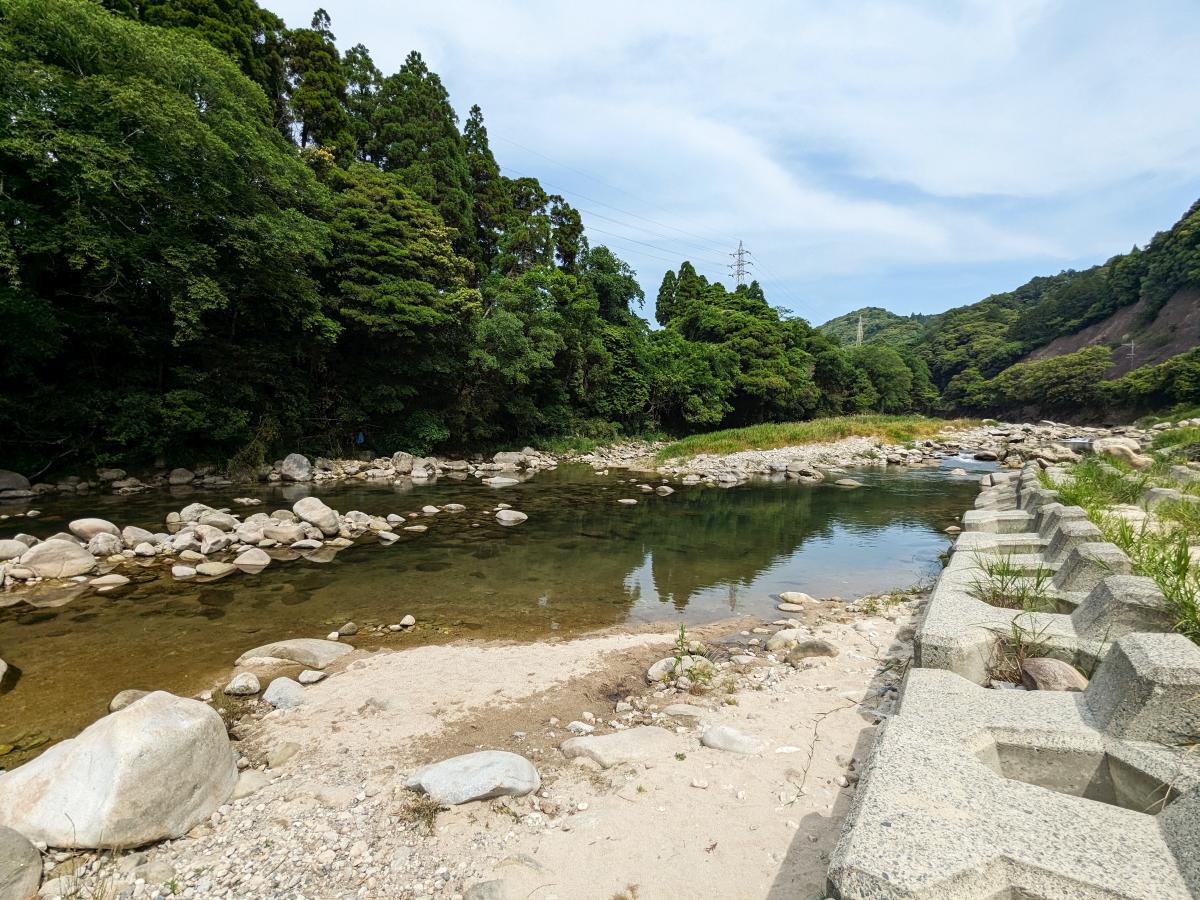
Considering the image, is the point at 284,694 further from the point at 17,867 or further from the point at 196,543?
the point at 196,543

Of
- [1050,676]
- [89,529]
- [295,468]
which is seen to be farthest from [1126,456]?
[295,468]

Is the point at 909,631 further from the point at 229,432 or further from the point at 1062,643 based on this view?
the point at 229,432

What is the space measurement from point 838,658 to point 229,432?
18804 millimetres

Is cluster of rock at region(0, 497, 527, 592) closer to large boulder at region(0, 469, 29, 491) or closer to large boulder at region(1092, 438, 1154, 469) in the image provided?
large boulder at region(0, 469, 29, 491)

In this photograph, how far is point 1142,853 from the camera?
1.71 metres

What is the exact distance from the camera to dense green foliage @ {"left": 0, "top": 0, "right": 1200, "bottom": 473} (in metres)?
12.3

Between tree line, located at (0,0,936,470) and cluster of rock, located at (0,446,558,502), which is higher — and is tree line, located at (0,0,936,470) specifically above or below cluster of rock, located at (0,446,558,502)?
above

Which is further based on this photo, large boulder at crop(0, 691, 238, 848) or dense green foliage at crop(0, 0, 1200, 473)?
dense green foliage at crop(0, 0, 1200, 473)

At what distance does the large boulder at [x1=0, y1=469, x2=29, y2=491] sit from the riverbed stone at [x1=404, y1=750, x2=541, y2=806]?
662 inches

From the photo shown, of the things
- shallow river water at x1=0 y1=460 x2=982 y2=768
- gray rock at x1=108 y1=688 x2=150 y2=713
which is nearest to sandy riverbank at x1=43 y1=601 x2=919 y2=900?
gray rock at x1=108 y1=688 x2=150 y2=713

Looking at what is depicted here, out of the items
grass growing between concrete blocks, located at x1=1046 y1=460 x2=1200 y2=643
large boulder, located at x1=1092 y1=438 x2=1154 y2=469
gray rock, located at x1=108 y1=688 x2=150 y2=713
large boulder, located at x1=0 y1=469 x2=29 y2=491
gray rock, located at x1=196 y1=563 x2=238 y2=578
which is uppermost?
large boulder, located at x1=1092 y1=438 x2=1154 y2=469

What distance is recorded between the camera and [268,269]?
54.4 ft

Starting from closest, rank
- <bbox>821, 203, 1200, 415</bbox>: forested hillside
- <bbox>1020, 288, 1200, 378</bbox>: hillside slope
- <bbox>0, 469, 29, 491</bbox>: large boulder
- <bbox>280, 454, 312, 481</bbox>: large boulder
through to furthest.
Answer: <bbox>0, 469, 29, 491</bbox>: large boulder → <bbox>280, 454, 312, 481</bbox>: large boulder → <bbox>821, 203, 1200, 415</bbox>: forested hillside → <bbox>1020, 288, 1200, 378</bbox>: hillside slope

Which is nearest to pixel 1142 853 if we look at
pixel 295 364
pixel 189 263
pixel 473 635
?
pixel 473 635
